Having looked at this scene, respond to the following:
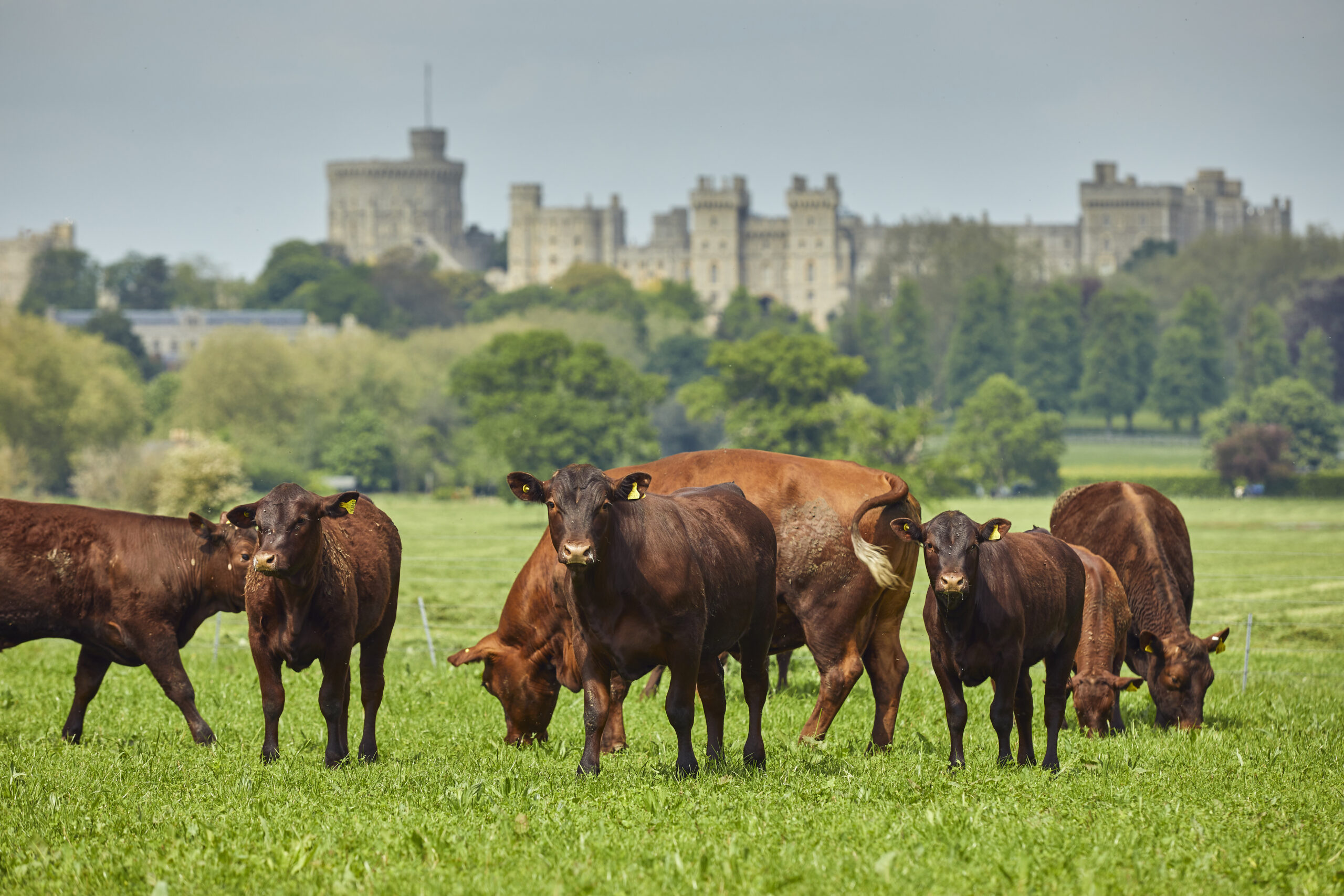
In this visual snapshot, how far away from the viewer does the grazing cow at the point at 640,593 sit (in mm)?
8336

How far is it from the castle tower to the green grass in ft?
593

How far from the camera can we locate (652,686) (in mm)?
13359

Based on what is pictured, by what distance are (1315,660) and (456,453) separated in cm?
8089

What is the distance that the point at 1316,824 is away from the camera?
7473mm

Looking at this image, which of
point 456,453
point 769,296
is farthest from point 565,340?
point 769,296

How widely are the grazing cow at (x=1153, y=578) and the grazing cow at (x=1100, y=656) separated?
0.52 meters

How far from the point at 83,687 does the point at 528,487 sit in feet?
13.4

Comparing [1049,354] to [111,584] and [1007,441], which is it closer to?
[1007,441]

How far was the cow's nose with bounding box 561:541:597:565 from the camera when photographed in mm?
8000

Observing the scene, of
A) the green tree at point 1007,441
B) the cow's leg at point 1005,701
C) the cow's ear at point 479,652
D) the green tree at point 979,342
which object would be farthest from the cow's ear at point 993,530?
the green tree at point 979,342

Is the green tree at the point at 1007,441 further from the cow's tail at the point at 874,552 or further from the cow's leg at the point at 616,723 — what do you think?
the cow's tail at the point at 874,552

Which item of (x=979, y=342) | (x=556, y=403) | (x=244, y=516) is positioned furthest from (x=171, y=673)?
(x=979, y=342)

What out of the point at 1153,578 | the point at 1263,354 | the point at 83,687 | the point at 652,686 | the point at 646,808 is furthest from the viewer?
the point at 1263,354

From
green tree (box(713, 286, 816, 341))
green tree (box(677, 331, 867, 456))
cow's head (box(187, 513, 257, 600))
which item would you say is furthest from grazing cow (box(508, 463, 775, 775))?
green tree (box(713, 286, 816, 341))
